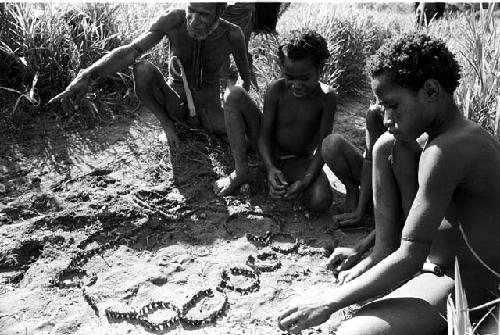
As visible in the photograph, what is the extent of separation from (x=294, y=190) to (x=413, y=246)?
140 centimetres

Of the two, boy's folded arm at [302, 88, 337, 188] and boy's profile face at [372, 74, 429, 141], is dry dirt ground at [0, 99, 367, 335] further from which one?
boy's profile face at [372, 74, 429, 141]

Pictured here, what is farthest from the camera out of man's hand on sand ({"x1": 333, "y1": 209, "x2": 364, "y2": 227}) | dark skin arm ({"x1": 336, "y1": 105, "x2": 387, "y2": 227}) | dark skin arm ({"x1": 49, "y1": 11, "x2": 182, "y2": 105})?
dark skin arm ({"x1": 49, "y1": 11, "x2": 182, "y2": 105})

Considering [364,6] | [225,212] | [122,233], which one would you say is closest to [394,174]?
[225,212]

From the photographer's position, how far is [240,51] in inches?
159

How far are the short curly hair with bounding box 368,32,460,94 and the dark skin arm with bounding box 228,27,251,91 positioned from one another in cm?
198

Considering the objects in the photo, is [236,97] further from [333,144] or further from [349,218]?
[349,218]

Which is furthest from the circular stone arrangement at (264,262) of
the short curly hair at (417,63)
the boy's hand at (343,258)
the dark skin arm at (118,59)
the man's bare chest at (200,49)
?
the man's bare chest at (200,49)

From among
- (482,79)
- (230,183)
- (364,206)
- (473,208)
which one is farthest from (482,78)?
(473,208)

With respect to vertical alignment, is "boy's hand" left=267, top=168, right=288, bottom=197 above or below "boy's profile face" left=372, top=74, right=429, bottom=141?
below

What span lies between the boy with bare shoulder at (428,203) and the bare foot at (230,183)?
5.15ft

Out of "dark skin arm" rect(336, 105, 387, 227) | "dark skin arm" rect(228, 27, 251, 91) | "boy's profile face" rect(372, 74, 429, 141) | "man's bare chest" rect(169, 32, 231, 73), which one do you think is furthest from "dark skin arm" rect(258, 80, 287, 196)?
"boy's profile face" rect(372, 74, 429, 141)

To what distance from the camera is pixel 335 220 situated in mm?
3328

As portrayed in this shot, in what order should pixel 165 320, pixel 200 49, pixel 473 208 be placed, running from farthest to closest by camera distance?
1. pixel 200 49
2. pixel 165 320
3. pixel 473 208

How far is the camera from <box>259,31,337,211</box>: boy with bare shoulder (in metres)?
3.29
